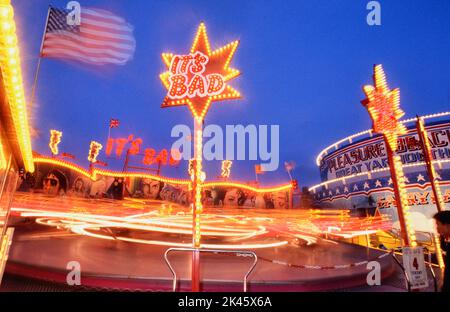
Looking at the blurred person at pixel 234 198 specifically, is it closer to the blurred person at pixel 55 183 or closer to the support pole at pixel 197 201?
the blurred person at pixel 55 183

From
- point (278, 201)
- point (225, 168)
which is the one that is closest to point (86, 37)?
point (278, 201)

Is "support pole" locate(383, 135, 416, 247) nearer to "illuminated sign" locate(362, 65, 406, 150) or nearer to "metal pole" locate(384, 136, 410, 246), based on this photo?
"metal pole" locate(384, 136, 410, 246)

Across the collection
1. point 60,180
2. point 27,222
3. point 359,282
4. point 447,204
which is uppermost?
point 60,180

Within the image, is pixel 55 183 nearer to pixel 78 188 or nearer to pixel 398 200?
pixel 78 188

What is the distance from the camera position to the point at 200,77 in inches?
363

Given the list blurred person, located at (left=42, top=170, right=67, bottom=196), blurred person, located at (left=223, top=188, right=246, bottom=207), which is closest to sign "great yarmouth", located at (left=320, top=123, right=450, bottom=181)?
blurred person, located at (left=223, top=188, right=246, bottom=207)

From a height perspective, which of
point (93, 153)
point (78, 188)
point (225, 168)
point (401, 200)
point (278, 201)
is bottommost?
point (401, 200)

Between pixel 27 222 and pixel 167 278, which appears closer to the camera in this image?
pixel 167 278

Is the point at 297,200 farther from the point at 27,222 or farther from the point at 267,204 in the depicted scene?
the point at 27,222

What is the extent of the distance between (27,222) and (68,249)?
9077 millimetres

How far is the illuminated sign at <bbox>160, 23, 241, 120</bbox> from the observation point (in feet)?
29.6

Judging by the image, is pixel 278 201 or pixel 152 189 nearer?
pixel 152 189

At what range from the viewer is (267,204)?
35.5 metres
